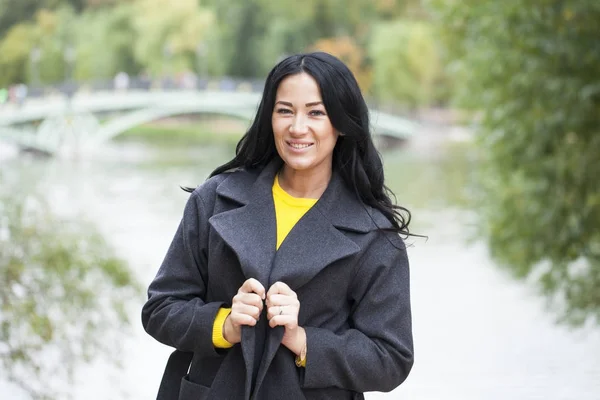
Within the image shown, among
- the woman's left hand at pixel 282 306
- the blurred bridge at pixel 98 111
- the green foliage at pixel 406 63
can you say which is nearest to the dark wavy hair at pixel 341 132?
the woman's left hand at pixel 282 306

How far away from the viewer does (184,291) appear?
4.22ft

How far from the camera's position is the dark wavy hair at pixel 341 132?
1.26 m

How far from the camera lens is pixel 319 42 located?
327 inches

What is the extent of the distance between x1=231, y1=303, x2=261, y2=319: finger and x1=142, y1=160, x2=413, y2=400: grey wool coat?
35mm

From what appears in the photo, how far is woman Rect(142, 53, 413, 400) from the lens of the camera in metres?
1.25

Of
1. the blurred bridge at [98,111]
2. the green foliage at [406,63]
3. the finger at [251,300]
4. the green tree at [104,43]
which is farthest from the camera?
the green foliage at [406,63]

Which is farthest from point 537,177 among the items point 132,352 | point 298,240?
point 298,240

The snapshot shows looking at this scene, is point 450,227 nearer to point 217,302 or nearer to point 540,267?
point 540,267

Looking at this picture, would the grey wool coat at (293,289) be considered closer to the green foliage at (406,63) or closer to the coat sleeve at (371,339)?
the coat sleeve at (371,339)

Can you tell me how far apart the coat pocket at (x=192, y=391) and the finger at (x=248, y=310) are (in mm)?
137

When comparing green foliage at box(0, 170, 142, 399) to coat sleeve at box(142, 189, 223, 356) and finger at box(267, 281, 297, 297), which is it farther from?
finger at box(267, 281, 297, 297)

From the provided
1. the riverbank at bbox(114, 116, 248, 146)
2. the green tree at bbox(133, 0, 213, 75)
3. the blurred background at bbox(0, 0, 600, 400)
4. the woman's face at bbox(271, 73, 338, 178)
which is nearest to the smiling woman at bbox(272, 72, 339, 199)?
the woman's face at bbox(271, 73, 338, 178)

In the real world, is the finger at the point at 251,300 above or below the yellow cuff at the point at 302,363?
above

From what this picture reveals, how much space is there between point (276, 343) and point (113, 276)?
279 centimetres
